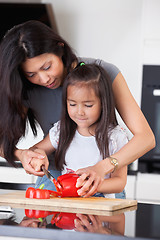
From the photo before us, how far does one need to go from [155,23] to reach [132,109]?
52.1 inches

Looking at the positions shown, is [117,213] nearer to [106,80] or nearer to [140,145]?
[140,145]

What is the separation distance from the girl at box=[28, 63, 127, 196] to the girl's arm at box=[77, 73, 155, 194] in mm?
58

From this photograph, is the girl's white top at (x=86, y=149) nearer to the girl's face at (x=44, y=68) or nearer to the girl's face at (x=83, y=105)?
the girl's face at (x=83, y=105)

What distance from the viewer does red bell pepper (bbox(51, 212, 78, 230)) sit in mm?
821

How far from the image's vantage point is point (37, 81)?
1.44 metres

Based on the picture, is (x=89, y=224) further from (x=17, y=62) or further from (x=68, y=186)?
(x=17, y=62)

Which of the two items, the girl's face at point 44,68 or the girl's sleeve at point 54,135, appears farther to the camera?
the girl's sleeve at point 54,135

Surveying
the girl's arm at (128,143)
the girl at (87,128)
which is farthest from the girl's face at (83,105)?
the girl's arm at (128,143)

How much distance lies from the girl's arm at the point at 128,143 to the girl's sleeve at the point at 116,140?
2.1 inches

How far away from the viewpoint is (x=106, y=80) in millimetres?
1425

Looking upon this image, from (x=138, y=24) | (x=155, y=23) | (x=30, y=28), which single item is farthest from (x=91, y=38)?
(x=30, y=28)

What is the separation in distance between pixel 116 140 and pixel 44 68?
0.37m

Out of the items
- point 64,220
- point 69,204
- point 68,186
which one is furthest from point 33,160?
point 64,220

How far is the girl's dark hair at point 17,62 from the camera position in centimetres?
138
